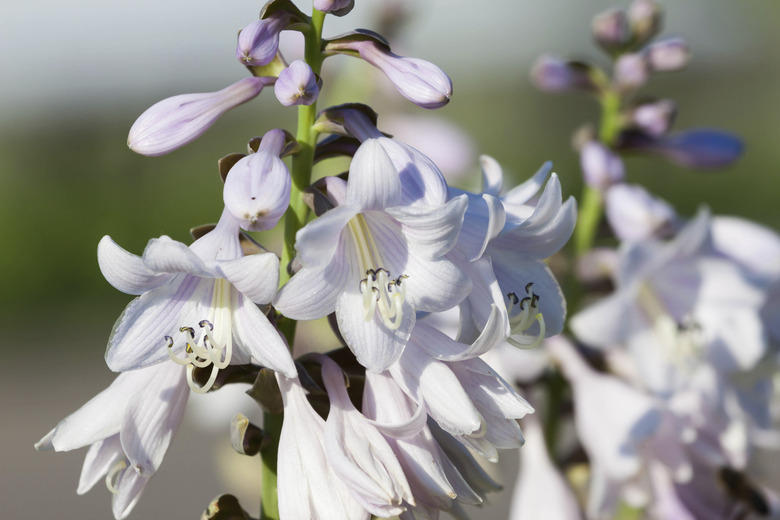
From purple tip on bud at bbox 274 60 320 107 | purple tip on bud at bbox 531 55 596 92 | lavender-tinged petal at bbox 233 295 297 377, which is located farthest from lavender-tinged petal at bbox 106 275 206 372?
purple tip on bud at bbox 531 55 596 92

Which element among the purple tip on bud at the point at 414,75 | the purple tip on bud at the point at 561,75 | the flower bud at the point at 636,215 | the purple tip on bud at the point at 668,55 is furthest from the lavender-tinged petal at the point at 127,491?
the purple tip on bud at the point at 668,55

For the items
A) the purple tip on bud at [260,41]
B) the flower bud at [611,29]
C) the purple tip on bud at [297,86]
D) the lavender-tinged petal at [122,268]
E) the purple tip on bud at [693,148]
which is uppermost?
the purple tip on bud at [260,41]

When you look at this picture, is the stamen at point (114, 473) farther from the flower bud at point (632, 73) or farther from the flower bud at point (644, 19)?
the flower bud at point (644, 19)

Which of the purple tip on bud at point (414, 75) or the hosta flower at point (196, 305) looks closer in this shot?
the hosta flower at point (196, 305)

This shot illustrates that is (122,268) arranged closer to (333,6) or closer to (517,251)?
(333,6)

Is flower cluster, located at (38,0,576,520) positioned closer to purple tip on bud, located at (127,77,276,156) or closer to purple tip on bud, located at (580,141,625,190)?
purple tip on bud, located at (127,77,276,156)

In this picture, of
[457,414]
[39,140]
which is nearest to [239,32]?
[457,414]

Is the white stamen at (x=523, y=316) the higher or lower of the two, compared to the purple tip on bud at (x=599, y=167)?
higher
